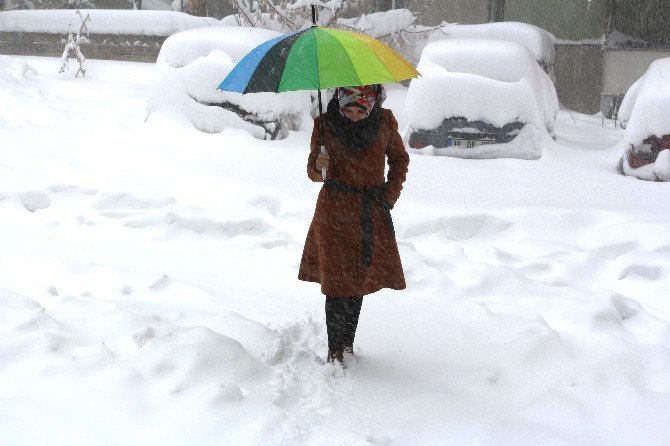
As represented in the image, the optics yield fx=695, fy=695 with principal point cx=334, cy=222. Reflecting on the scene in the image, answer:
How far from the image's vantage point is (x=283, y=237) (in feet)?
17.7

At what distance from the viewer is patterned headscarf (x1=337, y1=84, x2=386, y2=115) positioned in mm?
3033

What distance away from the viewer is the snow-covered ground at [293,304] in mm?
2791

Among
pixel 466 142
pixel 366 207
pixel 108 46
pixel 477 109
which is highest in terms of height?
pixel 108 46

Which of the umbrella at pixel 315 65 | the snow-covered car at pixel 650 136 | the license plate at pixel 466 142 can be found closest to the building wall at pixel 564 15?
the snow-covered car at pixel 650 136

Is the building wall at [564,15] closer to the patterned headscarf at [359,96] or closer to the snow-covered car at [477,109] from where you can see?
the snow-covered car at [477,109]

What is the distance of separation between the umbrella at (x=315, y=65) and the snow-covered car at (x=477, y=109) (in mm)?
4129

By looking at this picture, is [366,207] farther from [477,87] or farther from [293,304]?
[477,87]

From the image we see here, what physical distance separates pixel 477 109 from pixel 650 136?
5.45 feet

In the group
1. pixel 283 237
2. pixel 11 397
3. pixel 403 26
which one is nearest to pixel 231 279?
pixel 283 237

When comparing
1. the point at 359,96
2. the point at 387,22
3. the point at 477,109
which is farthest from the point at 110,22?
the point at 359,96

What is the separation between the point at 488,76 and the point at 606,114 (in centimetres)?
789

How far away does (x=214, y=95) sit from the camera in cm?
768

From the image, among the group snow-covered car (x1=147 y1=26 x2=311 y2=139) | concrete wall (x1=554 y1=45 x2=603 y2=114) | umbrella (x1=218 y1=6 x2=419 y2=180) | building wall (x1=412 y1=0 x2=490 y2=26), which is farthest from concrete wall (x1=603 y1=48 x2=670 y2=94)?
umbrella (x1=218 y1=6 x2=419 y2=180)

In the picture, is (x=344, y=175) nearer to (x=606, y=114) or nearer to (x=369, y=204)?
(x=369, y=204)
